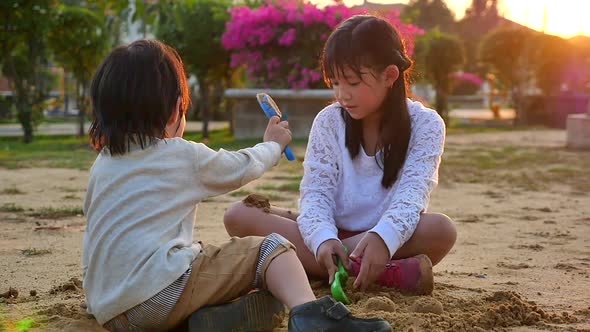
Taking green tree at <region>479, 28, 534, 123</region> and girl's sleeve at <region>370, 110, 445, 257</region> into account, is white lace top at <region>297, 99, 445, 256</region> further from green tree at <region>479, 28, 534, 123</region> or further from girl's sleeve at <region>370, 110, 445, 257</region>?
green tree at <region>479, 28, 534, 123</region>

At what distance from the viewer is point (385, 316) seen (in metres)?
2.40

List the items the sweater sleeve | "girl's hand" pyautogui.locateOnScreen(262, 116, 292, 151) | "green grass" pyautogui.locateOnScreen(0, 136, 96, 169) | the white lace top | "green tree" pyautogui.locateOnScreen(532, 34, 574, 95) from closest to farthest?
the sweater sleeve, "girl's hand" pyautogui.locateOnScreen(262, 116, 292, 151), the white lace top, "green grass" pyautogui.locateOnScreen(0, 136, 96, 169), "green tree" pyautogui.locateOnScreen(532, 34, 574, 95)

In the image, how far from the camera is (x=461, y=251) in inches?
152

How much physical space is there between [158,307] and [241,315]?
222mm

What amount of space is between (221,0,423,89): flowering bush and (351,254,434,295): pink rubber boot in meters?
8.34

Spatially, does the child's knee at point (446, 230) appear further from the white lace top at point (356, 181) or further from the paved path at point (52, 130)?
the paved path at point (52, 130)

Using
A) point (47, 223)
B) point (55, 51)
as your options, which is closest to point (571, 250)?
point (47, 223)

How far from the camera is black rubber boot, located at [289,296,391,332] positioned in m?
2.07

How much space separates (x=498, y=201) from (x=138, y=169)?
3992 millimetres

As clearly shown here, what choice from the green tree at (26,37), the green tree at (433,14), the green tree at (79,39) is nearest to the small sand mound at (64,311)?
the green tree at (26,37)

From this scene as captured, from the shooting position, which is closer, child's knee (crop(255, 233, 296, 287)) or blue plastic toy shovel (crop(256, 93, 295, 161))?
child's knee (crop(255, 233, 296, 287))

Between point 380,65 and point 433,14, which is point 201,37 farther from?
point 433,14

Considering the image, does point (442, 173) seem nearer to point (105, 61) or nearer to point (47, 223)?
point (47, 223)

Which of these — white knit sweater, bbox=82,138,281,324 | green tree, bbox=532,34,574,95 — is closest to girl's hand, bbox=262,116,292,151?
white knit sweater, bbox=82,138,281,324
